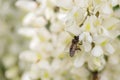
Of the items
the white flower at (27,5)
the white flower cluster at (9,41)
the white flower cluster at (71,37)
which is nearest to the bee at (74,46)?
the white flower cluster at (71,37)

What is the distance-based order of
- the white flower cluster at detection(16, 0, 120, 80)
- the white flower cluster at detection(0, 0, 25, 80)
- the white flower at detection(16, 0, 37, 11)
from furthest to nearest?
the white flower cluster at detection(0, 0, 25, 80) < the white flower at detection(16, 0, 37, 11) < the white flower cluster at detection(16, 0, 120, 80)

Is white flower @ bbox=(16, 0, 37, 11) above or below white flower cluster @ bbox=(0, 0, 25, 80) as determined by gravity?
above

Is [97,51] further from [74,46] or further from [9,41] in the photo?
[9,41]

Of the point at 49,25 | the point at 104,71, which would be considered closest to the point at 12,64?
Answer: the point at 49,25

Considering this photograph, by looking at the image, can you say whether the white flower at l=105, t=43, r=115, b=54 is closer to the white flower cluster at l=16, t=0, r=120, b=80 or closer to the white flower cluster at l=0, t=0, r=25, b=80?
the white flower cluster at l=16, t=0, r=120, b=80

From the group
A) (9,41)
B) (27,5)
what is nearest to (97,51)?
(27,5)

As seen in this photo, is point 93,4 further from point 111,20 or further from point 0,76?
point 0,76

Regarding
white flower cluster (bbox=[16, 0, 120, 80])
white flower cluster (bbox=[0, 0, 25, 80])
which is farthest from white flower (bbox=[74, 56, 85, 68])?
white flower cluster (bbox=[0, 0, 25, 80])

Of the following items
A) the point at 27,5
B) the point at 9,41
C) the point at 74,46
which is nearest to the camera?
the point at 74,46
